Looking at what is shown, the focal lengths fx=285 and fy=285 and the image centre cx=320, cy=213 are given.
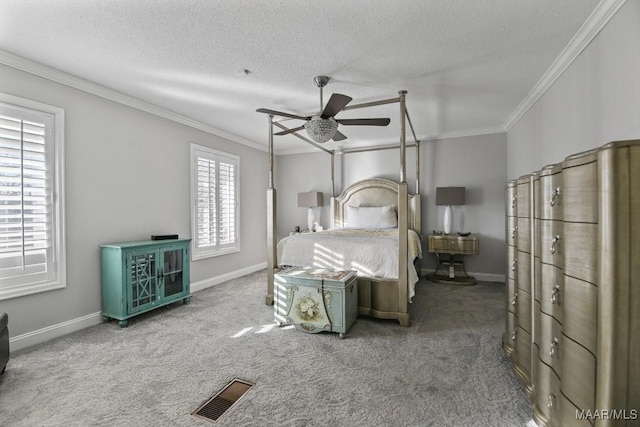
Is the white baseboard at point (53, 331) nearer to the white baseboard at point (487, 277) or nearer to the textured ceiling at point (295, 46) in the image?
the textured ceiling at point (295, 46)

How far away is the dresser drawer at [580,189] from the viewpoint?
1176 mm

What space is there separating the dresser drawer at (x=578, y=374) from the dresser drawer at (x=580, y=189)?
1.91 feet

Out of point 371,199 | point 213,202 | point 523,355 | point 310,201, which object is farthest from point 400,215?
point 213,202

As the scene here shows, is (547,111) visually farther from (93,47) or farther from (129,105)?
(129,105)

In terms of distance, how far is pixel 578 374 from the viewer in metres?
1.27

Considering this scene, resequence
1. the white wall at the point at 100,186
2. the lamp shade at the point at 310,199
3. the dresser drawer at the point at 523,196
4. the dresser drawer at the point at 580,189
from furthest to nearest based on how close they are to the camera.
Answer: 1. the lamp shade at the point at 310,199
2. the white wall at the point at 100,186
3. the dresser drawer at the point at 523,196
4. the dresser drawer at the point at 580,189

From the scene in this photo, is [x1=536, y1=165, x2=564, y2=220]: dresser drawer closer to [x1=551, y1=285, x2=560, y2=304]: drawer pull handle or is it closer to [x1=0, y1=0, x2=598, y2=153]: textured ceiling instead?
[x1=551, y1=285, x2=560, y2=304]: drawer pull handle

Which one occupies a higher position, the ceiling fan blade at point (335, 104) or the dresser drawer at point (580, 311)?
the ceiling fan blade at point (335, 104)

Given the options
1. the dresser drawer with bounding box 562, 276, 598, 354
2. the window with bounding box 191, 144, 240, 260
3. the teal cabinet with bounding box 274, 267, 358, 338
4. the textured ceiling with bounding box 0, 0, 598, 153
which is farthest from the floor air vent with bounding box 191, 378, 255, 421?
the window with bounding box 191, 144, 240, 260

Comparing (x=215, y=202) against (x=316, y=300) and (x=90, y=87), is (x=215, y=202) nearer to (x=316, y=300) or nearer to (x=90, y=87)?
(x=90, y=87)

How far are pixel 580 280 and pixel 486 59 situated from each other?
92.3 inches

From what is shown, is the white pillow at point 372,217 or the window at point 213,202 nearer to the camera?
the window at point 213,202

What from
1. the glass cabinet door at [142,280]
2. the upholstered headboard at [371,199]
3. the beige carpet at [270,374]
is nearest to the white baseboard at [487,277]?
the upholstered headboard at [371,199]

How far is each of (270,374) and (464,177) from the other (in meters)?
4.72
